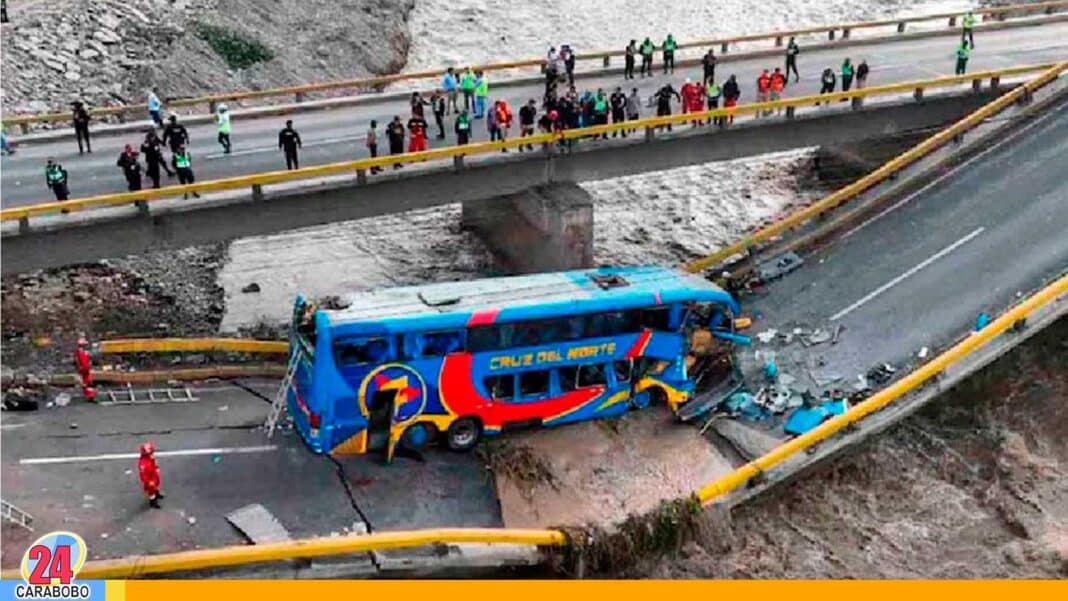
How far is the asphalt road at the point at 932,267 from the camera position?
2584 cm

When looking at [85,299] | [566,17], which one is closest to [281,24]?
[566,17]

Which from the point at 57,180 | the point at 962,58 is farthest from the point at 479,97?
the point at 962,58

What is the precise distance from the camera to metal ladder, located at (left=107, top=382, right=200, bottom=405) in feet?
78.1

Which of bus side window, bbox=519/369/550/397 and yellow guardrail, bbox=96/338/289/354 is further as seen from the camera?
yellow guardrail, bbox=96/338/289/354

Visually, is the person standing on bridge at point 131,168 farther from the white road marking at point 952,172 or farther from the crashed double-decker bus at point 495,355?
the white road marking at point 952,172

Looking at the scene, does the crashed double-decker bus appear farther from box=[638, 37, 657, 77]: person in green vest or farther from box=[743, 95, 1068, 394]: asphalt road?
box=[638, 37, 657, 77]: person in green vest

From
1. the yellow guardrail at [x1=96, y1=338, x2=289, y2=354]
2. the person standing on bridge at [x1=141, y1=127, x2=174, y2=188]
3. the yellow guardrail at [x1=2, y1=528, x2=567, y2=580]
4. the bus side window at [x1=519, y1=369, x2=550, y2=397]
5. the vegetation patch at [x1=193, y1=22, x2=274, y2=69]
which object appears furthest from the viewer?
the vegetation patch at [x1=193, y1=22, x2=274, y2=69]

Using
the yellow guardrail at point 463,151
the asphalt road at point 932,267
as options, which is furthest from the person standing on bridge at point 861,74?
the asphalt road at point 932,267

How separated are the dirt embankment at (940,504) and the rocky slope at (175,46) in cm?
2900

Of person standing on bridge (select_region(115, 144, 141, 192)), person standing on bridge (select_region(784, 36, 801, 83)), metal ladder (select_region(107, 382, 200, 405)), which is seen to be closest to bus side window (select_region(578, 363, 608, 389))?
metal ladder (select_region(107, 382, 200, 405))

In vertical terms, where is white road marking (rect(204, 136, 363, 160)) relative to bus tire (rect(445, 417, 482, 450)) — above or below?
above

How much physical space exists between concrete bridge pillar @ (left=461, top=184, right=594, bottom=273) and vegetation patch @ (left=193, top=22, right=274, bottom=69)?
1844 centimetres

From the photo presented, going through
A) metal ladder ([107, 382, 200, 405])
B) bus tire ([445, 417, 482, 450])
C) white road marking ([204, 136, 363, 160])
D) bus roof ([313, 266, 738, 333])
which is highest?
white road marking ([204, 136, 363, 160])

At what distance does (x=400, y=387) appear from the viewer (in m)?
22.1
